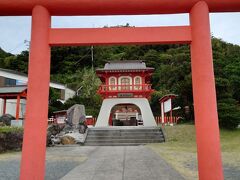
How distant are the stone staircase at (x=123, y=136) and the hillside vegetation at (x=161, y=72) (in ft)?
16.5

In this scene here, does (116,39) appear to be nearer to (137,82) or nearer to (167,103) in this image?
(167,103)

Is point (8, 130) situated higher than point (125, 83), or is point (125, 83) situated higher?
point (125, 83)

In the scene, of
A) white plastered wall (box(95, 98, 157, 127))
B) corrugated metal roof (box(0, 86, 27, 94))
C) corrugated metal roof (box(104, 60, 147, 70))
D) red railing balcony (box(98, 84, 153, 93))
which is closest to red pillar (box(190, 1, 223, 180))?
white plastered wall (box(95, 98, 157, 127))

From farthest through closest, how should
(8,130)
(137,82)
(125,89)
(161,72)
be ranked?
(161,72) → (137,82) → (125,89) → (8,130)

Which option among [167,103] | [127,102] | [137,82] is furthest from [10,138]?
[167,103]

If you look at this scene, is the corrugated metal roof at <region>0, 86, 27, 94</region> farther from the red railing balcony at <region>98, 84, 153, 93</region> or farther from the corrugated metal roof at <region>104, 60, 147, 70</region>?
the corrugated metal roof at <region>104, 60, 147, 70</region>

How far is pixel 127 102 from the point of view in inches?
854

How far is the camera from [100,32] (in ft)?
17.0

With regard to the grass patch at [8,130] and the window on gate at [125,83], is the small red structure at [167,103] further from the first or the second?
the grass patch at [8,130]

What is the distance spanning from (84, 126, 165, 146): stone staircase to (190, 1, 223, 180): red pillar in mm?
11769

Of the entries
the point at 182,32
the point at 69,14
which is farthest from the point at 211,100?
the point at 69,14

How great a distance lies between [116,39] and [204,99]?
6.77 ft

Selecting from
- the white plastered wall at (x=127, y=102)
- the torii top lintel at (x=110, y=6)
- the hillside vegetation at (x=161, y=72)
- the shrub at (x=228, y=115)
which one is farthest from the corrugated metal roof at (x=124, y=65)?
the torii top lintel at (x=110, y=6)

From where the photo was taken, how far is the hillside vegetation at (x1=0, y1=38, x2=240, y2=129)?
20.5m
